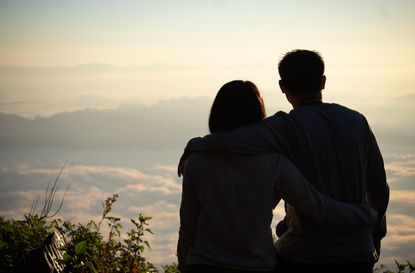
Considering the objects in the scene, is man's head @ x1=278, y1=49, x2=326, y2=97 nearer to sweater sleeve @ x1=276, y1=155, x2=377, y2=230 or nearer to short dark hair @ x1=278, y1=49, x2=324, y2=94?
short dark hair @ x1=278, y1=49, x2=324, y2=94

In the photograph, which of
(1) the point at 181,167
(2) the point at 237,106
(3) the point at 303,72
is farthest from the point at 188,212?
(3) the point at 303,72

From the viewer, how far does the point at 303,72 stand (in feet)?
10.2

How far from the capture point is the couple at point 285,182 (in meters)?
2.91

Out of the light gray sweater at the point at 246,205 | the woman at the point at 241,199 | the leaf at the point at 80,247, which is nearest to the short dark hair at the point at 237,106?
the woman at the point at 241,199

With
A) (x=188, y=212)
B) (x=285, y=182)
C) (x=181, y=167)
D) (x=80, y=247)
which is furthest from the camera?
(x=80, y=247)

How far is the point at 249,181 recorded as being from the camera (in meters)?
2.89

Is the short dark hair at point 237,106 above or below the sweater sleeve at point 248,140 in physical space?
above

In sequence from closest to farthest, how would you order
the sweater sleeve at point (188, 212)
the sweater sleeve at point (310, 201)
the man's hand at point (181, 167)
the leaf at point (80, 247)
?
the sweater sleeve at point (310, 201) → the sweater sleeve at point (188, 212) → the man's hand at point (181, 167) → the leaf at point (80, 247)

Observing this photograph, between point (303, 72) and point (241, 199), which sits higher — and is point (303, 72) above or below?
above

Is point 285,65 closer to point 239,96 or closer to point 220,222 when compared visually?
point 239,96

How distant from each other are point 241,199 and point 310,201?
36 centimetres

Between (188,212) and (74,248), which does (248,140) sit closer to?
(188,212)

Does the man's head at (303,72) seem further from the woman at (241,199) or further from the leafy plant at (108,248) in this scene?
the leafy plant at (108,248)

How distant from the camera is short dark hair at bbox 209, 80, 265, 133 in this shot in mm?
2984
